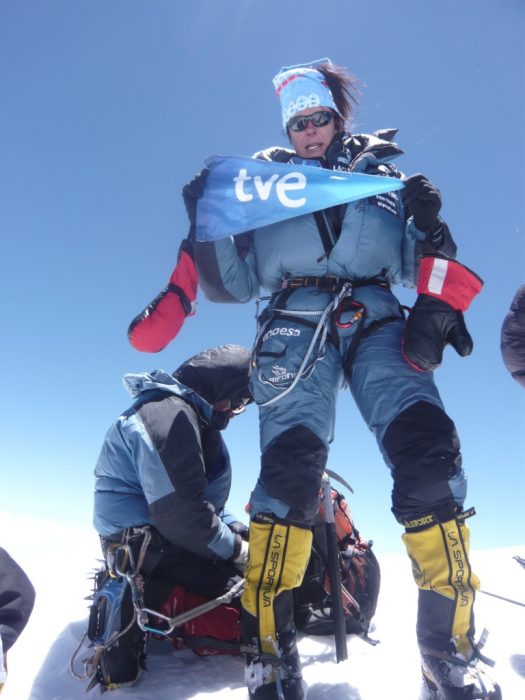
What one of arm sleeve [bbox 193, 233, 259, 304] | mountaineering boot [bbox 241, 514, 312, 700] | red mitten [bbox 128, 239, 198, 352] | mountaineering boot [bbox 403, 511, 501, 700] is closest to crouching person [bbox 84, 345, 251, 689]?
red mitten [bbox 128, 239, 198, 352]

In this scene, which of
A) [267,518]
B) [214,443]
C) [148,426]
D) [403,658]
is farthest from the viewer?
[214,443]

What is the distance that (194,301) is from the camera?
9.51 feet

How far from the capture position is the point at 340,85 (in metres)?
3.52

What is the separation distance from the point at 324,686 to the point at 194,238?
2489 millimetres

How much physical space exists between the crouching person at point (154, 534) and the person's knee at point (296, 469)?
61 centimetres

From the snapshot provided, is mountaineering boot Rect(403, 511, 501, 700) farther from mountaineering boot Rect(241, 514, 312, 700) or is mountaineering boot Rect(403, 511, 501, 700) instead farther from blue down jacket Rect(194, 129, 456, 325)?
blue down jacket Rect(194, 129, 456, 325)

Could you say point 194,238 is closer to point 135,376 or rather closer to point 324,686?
point 135,376

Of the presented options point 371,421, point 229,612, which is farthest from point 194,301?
point 229,612

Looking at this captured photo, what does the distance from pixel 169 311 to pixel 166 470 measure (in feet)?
3.03

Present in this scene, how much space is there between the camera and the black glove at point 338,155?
2.96 meters

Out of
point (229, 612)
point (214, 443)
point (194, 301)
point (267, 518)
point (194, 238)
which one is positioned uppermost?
point (194, 238)

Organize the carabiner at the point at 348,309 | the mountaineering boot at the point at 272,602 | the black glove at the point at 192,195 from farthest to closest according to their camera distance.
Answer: the black glove at the point at 192,195
the carabiner at the point at 348,309
the mountaineering boot at the point at 272,602

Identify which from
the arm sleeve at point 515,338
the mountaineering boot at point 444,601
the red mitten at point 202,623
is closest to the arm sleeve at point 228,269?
the arm sleeve at point 515,338

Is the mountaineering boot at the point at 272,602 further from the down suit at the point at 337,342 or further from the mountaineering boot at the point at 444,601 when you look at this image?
the mountaineering boot at the point at 444,601
